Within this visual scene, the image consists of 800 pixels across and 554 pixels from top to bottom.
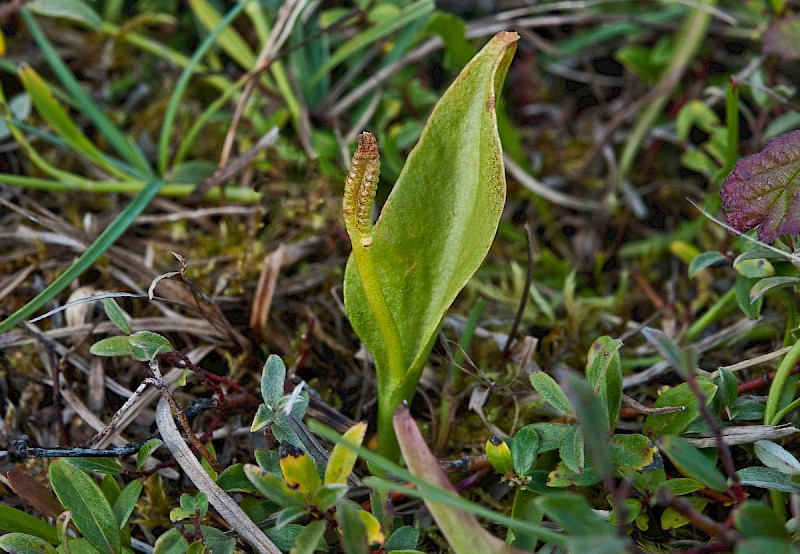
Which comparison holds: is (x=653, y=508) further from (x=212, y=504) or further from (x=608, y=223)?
(x=608, y=223)

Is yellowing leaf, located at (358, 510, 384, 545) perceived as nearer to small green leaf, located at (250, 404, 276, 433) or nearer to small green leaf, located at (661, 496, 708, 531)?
small green leaf, located at (250, 404, 276, 433)

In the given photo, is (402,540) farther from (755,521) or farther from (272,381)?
(755,521)

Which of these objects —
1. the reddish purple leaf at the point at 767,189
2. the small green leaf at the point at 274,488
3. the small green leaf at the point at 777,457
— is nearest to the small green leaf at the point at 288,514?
the small green leaf at the point at 274,488

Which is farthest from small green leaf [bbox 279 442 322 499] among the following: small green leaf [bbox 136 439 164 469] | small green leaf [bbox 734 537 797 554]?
small green leaf [bbox 734 537 797 554]

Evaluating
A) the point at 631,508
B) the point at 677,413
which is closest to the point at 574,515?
the point at 631,508

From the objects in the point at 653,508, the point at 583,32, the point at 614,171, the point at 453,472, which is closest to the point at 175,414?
the point at 453,472

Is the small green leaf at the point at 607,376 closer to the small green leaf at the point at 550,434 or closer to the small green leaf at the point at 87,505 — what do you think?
the small green leaf at the point at 550,434
